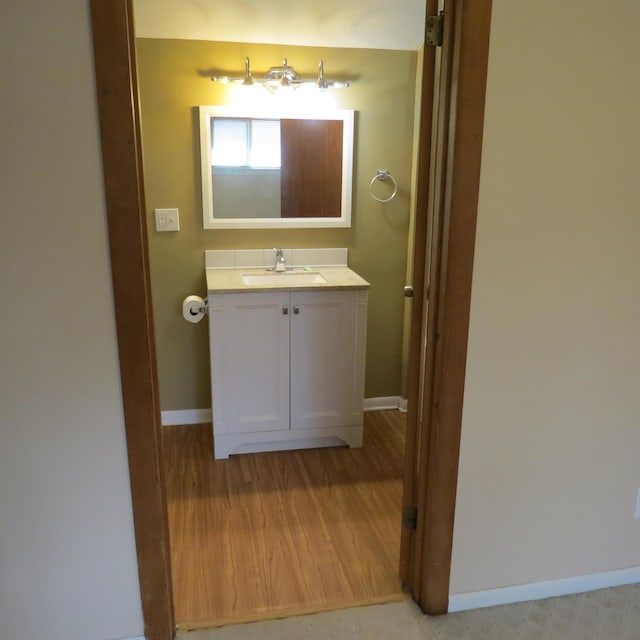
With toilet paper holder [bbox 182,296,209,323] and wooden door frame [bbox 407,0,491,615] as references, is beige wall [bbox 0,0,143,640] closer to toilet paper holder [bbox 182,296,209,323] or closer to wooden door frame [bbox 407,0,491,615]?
wooden door frame [bbox 407,0,491,615]

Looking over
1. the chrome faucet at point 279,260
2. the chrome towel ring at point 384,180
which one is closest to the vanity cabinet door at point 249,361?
the chrome faucet at point 279,260

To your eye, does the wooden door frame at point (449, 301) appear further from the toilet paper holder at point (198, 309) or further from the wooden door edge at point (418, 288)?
the toilet paper holder at point (198, 309)

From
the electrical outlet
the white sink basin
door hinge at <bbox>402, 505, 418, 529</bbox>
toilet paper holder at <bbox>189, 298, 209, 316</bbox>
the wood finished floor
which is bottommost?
the wood finished floor

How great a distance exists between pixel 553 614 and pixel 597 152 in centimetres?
150

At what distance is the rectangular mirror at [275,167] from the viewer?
3.04 m

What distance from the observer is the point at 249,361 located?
2.84 metres

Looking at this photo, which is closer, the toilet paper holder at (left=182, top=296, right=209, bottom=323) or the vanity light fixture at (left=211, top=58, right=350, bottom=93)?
the toilet paper holder at (left=182, top=296, right=209, bottom=323)

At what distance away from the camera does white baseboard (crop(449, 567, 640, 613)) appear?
6.26 feet

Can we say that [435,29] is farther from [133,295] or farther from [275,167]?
[275,167]

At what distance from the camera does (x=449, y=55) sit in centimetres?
154

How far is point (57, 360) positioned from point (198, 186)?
1787mm

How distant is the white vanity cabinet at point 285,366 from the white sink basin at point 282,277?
0.71ft

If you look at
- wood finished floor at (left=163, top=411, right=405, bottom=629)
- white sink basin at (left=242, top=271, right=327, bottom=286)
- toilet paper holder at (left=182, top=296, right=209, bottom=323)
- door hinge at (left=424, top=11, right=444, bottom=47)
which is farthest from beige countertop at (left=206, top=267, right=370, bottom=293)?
door hinge at (left=424, top=11, right=444, bottom=47)

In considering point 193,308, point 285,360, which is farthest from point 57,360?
point 285,360
